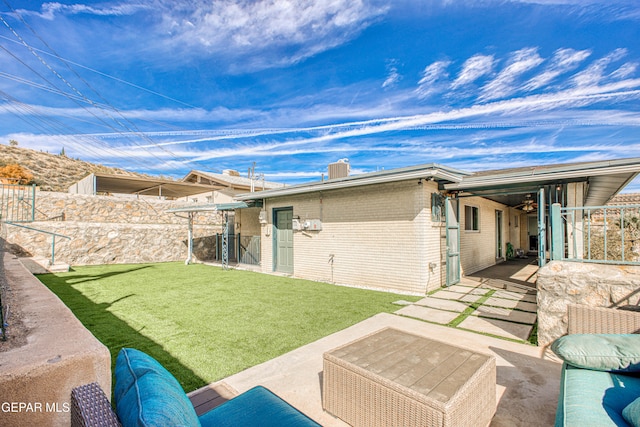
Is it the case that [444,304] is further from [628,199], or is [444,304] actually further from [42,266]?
[628,199]

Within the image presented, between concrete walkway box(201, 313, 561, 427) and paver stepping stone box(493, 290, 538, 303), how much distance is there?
2.88m

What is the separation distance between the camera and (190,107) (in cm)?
2409

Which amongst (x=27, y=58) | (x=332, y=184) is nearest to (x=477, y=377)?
(x=332, y=184)

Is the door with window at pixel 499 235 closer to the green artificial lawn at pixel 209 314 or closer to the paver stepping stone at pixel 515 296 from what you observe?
the paver stepping stone at pixel 515 296

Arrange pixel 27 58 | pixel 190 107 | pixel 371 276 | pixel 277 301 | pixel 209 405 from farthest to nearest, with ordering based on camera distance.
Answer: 1. pixel 190 107
2. pixel 27 58
3. pixel 371 276
4. pixel 277 301
5. pixel 209 405

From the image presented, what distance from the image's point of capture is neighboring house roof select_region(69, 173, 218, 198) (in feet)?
47.7

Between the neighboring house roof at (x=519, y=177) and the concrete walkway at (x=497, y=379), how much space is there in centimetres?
362

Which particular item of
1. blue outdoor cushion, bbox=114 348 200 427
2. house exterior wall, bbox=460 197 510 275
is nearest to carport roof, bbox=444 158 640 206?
house exterior wall, bbox=460 197 510 275

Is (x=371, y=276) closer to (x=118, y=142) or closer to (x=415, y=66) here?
(x=415, y=66)

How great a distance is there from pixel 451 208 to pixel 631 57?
8.50m

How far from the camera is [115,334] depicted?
13.9 feet

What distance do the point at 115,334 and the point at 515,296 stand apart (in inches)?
301

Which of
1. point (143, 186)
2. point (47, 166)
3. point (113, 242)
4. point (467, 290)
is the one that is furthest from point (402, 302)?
point (47, 166)

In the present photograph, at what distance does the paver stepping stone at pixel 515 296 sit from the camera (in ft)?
20.5
